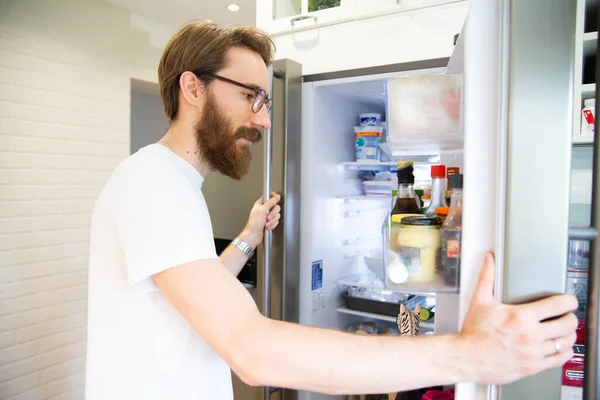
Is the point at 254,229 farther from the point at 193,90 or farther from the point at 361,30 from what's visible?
the point at 361,30

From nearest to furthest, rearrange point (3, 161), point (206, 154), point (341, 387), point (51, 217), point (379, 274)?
point (341, 387) → point (206, 154) → point (379, 274) → point (3, 161) → point (51, 217)

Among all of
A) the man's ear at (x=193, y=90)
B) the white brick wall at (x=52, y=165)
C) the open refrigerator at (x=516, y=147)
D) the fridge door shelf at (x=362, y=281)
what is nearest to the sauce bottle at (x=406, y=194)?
the open refrigerator at (x=516, y=147)

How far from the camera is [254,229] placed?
5.12 ft

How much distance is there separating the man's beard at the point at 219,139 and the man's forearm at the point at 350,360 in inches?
23.8

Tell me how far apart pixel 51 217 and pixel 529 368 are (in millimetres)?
3042

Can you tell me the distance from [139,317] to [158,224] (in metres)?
0.30

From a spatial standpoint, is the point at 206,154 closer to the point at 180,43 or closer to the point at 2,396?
the point at 180,43

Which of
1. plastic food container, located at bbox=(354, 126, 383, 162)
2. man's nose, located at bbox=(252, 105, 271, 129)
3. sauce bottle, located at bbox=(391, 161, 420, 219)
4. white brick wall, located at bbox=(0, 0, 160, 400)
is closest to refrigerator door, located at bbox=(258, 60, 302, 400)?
man's nose, located at bbox=(252, 105, 271, 129)

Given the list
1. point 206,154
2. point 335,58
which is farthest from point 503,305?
point 335,58

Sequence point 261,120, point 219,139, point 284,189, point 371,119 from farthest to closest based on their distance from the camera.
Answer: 1. point 371,119
2. point 284,189
3. point 261,120
4. point 219,139

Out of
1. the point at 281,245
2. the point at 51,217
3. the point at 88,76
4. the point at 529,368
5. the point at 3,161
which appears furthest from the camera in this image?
the point at 88,76

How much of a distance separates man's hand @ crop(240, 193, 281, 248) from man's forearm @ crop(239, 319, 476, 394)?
0.85 metres

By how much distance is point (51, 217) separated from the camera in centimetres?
286

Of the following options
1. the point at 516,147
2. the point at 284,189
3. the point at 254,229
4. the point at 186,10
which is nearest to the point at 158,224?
the point at 516,147
